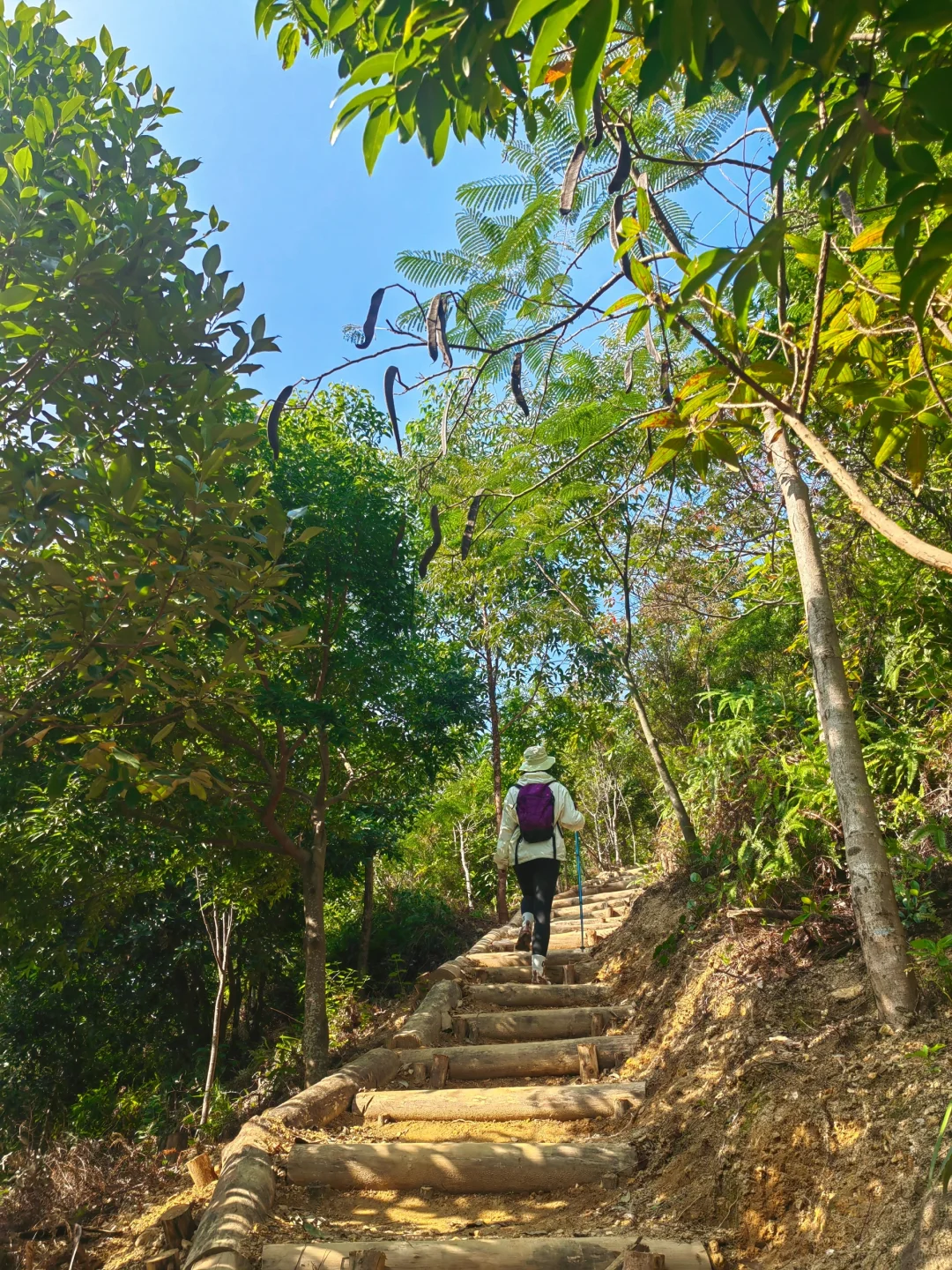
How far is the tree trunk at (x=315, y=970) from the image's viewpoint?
6.75 m

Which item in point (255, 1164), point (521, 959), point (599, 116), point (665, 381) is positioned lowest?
point (255, 1164)

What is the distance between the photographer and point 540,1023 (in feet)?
18.4

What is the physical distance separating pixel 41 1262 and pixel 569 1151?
2.87m

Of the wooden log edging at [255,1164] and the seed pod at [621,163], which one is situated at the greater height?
the seed pod at [621,163]

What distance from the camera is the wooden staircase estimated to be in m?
2.79

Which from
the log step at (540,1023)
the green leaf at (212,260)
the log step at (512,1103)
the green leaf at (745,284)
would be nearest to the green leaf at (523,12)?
the green leaf at (745,284)

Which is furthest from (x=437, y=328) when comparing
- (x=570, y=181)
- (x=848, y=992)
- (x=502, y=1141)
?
(x=502, y=1141)

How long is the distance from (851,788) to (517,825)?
4015 mm

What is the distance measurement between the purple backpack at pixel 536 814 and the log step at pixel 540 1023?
4.45 feet

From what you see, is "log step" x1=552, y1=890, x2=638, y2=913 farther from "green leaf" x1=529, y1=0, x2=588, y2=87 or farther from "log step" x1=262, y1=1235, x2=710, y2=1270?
"green leaf" x1=529, y1=0, x2=588, y2=87

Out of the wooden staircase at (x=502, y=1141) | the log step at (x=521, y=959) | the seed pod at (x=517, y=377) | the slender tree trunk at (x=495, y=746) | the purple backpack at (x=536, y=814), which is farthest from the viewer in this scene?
the slender tree trunk at (x=495, y=746)

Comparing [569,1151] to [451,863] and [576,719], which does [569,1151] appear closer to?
[576,719]

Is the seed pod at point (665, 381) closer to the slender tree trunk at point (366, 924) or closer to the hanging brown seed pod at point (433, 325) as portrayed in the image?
the hanging brown seed pod at point (433, 325)

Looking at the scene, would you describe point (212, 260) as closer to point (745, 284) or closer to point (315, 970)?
point (745, 284)
